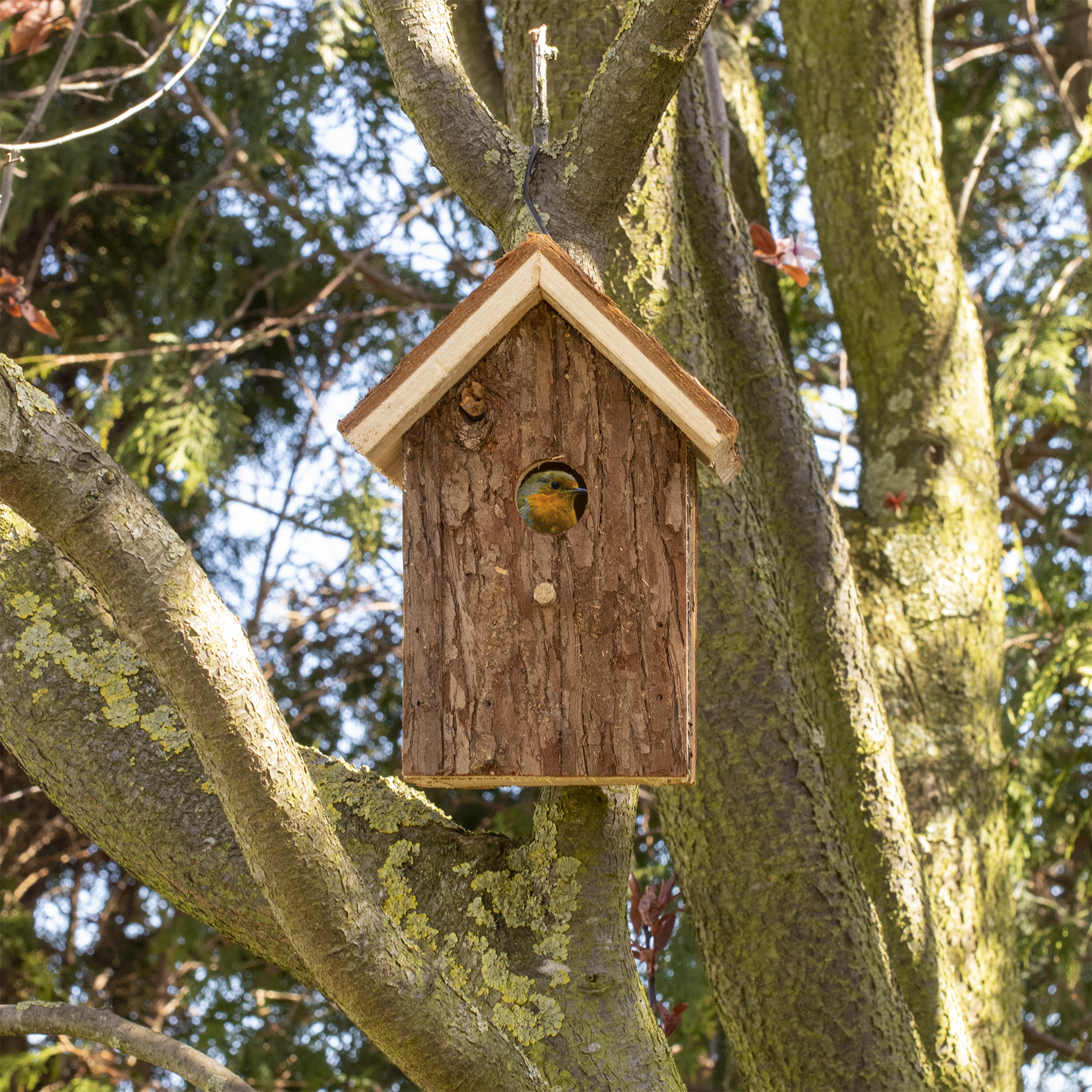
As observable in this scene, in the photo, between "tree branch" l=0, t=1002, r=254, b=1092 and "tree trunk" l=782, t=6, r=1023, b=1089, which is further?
"tree trunk" l=782, t=6, r=1023, b=1089

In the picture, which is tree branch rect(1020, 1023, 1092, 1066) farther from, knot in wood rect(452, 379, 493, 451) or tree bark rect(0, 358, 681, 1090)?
knot in wood rect(452, 379, 493, 451)

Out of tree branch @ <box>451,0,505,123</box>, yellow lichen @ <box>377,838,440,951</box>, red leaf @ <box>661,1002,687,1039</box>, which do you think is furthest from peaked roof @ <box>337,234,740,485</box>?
tree branch @ <box>451,0,505,123</box>

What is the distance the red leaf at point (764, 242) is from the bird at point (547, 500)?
44.5 inches

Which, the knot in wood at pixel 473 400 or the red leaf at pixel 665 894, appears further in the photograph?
the red leaf at pixel 665 894

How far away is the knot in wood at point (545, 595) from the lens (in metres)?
1.61

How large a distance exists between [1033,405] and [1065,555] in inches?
45.9

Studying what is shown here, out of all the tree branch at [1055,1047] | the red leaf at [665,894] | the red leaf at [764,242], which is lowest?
the tree branch at [1055,1047]

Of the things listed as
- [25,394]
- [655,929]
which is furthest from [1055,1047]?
[25,394]

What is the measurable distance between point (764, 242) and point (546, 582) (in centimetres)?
129

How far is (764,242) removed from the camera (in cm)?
255

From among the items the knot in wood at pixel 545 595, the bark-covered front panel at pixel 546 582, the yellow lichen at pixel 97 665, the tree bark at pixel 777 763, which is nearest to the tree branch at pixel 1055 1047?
the tree bark at pixel 777 763

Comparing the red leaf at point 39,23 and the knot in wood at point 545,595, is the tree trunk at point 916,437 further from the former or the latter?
the red leaf at point 39,23

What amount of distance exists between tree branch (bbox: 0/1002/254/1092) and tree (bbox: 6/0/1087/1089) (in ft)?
0.58

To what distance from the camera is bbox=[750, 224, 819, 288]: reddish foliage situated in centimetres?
248
